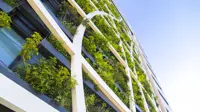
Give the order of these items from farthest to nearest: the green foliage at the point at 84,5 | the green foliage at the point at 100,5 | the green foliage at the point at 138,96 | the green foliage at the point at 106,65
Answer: the green foliage at the point at 100,5
the green foliage at the point at 138,96
the green foliage at the point at 84,5
the green foliage at the point at 106,65

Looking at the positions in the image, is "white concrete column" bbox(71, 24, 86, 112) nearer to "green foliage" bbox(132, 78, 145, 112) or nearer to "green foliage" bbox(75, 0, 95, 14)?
"green foliage" bbox(75, 0, 95, 14)

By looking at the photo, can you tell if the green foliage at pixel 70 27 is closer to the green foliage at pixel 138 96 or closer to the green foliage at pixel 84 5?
the green foliage at pixel 84 5

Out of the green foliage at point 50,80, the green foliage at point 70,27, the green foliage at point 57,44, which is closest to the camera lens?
the green foliage at point 50,80

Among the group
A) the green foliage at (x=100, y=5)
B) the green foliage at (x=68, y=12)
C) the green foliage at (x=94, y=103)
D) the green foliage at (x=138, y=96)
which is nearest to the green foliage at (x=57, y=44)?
the green foliage at (x=94, y=103)

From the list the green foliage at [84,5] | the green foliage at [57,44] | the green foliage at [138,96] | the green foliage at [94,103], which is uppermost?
the green foliage at [84,5]

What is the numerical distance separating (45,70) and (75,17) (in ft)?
15.2

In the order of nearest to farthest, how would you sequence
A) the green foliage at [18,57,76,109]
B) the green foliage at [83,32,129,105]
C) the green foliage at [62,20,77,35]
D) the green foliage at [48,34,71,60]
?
the green foliage at [18,57,76,109] → the green foliage at [48,34,71,60] → the green foliage at [62,20,77,35] → the green foliage at [83,32,129,105]

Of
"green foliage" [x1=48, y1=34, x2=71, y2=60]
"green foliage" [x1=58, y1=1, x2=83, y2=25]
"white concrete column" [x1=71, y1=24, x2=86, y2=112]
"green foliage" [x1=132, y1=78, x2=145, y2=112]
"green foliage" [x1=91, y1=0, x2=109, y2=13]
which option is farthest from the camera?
"green foliage" [x1=91, y1=0, x2=109, y2=13]

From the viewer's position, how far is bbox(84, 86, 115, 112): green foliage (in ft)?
25.2

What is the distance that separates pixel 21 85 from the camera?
5.25 metres

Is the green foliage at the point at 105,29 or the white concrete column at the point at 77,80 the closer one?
the white concrete column at the point at 77,80

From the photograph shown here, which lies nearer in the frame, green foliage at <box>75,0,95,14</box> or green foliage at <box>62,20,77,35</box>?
green foliage at <box>62,20,77,35</box>

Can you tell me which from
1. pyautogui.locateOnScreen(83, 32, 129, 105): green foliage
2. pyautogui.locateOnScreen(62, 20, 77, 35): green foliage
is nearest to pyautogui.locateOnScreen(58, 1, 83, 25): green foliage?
pyautogui.locateOnScreen(62, 20, 77, 35): green foliage

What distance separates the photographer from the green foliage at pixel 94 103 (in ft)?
25.2
